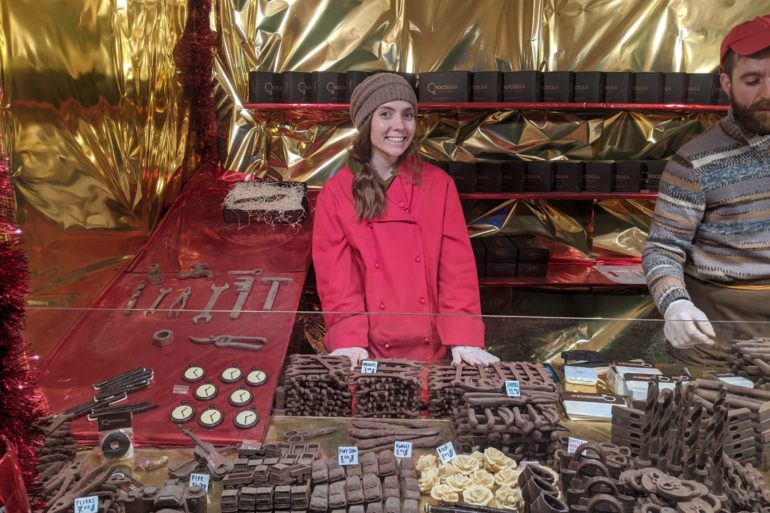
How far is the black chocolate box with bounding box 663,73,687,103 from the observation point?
13.4ft

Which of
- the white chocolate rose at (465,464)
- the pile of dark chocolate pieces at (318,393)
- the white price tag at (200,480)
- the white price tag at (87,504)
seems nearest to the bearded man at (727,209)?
the white chocolate rose at (465,464)

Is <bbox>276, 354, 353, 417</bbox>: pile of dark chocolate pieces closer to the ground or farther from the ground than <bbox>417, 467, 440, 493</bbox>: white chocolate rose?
farther from the ground

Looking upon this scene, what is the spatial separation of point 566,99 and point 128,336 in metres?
3.00

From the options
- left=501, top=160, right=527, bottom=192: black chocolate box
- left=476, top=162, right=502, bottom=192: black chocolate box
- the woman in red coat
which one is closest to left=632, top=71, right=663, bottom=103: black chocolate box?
left=501, top=160, right=527, bottom=192: black chocolate box

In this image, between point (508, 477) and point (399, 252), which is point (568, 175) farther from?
point (508, 477)

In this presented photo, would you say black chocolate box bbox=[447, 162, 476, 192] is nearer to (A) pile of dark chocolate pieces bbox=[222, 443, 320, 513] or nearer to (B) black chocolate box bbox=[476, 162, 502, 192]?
(B) black chocolate box bbox=[476, 162, 502, 192]

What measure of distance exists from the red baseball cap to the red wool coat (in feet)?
4.14

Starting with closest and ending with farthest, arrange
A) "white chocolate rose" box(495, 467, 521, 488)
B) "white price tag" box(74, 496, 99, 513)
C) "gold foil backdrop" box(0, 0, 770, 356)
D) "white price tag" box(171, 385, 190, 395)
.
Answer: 1. "white price tag" box(74, 496, 99, 513)
2. "white chocolate rose" box(495, 467, 521, 488)
3. "white price tag" box(171, 385, 190, 395)
4. "gold foil backdrop" box(0, 0, 770, 356)

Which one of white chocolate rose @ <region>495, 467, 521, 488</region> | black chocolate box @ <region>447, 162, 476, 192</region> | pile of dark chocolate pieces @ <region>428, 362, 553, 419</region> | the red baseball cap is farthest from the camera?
black chocolate box @ <region>447, 162, 476, 192</region>

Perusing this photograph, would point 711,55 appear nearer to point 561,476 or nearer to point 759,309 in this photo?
point 759,309

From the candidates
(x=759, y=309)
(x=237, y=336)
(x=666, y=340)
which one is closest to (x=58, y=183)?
(x=237, y=336)

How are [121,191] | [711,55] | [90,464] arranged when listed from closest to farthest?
[90,464]
[121,191]
[711,55]

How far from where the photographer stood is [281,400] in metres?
2.00

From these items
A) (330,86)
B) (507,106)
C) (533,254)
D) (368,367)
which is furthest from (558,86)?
(368,367)
